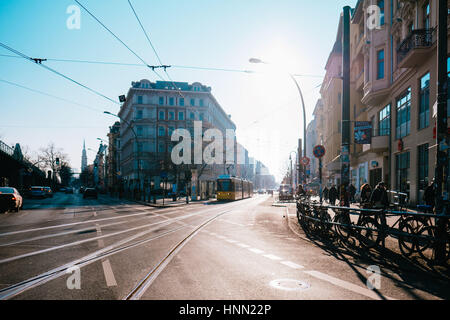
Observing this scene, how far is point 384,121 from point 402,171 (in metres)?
5.14

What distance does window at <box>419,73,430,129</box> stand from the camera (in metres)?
18.8

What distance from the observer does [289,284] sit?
5.36 m

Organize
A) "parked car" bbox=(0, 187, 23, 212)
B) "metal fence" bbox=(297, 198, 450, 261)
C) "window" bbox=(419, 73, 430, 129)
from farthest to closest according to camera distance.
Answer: "parked car" bbox=(0, 187, 23, 212) → "window" bbox=(419, 73, 430, 129) → "metal fence" bbox=(297, 198, 450, 261)

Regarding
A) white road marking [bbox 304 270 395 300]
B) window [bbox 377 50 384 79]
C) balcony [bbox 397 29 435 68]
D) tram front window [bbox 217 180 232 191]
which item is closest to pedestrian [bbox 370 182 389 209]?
white road marking [bbox 304 270 395 300]

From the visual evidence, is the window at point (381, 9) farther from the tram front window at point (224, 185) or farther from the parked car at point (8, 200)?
the parked car at point (8, 200)

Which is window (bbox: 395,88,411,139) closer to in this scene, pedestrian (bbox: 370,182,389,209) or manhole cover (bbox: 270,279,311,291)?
pedestrian (bbox: 370,182,389,209)

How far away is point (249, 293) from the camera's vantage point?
4.84 m

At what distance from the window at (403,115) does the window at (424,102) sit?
1.79 meters

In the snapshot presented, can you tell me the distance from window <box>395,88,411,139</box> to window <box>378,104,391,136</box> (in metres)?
1.61

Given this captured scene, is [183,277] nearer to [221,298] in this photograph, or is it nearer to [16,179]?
[221,298]

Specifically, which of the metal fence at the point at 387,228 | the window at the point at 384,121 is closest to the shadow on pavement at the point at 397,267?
the metal fence at the point at 387,228

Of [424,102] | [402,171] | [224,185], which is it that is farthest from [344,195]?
[224,185]

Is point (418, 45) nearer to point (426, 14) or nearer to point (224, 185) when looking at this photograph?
point (426, 14)
